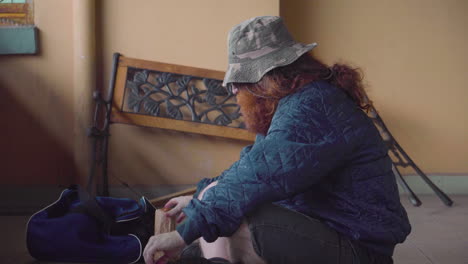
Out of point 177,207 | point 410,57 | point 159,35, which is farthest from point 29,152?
point 410,57

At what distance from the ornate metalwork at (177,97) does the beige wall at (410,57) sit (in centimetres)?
93

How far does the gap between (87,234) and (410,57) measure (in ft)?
8.72

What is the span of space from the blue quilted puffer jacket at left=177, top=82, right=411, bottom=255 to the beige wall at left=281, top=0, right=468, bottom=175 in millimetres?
2355

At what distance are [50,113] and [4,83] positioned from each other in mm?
334

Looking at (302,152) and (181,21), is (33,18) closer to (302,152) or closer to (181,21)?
(181,21)

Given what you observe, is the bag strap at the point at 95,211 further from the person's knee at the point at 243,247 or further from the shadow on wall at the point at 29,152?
the shadow on wall at the point at 29,152

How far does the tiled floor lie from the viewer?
223cm

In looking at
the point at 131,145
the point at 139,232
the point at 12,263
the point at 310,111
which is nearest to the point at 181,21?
the point at 131,145

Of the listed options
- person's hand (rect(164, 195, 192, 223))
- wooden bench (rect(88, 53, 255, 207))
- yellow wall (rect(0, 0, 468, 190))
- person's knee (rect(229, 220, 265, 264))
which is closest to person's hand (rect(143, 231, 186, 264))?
person's knee (rect(229, 220, 265, 264))

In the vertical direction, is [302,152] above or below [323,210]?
above

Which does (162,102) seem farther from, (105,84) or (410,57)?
(410,57)

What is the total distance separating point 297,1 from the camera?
366 cm

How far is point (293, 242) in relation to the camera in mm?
1358

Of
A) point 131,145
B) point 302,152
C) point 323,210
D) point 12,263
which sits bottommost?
point 12,263
